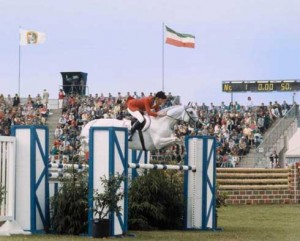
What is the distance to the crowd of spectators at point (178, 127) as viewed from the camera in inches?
1665

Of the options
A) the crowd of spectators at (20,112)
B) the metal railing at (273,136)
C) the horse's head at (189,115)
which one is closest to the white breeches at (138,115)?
the horse's head at (189,115)

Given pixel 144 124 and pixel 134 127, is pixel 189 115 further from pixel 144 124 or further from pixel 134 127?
pixel 134 127

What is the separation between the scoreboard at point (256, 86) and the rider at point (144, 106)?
32.1m

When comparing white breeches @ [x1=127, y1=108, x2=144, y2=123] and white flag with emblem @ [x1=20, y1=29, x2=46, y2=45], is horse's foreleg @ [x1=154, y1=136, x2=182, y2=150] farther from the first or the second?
white flag with emblem @ [x1=20, y1=29, x2=46, y2=45]

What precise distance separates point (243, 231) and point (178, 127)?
19.4 metres

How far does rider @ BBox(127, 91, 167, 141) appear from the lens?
70.8 feet

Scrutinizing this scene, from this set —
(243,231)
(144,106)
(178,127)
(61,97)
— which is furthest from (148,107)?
(61,97)

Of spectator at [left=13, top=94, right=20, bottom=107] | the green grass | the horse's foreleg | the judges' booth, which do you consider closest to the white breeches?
the horse's foreleg

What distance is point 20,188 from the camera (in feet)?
61.5

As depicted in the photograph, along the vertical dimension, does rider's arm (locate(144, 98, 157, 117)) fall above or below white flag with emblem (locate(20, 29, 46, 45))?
below

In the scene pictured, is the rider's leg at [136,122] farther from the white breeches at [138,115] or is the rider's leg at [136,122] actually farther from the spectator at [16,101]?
the spectator at [16,101]

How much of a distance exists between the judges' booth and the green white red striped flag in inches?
Answer: 381

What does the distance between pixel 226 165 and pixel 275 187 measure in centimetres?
474

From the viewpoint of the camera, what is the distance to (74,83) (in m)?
50.2
